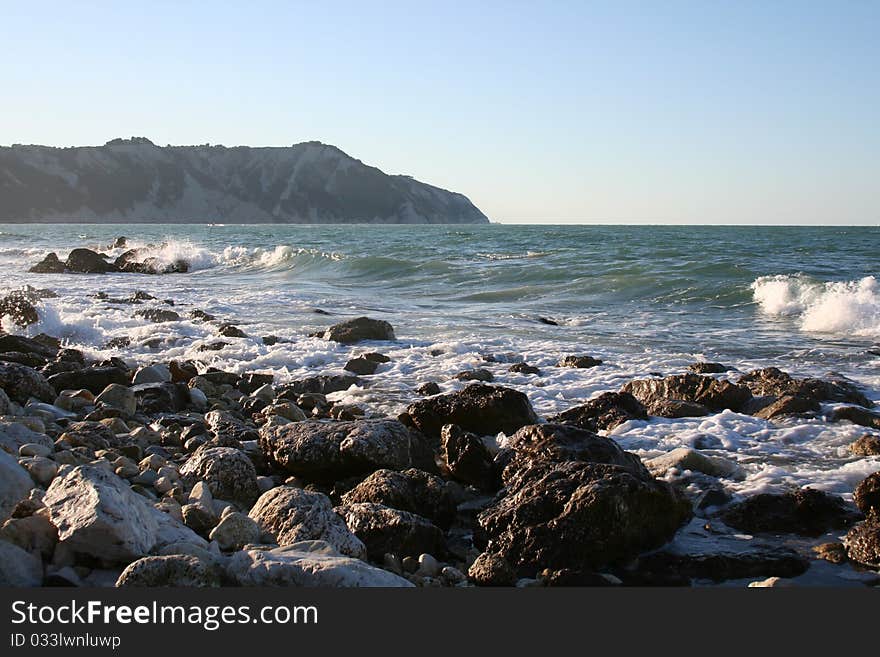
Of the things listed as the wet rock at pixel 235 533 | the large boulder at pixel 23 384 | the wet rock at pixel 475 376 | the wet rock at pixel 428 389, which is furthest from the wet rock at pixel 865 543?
the large boulder at pixel 23 384

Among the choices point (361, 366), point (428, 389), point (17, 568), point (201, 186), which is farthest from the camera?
point (201, 186)

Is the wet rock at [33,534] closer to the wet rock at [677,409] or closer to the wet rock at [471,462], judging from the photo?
the wet rock at [471,462]

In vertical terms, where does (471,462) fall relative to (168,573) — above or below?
below

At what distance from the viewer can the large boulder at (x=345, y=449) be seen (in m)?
5.24

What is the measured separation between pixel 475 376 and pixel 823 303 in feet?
27.2

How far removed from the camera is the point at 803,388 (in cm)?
750

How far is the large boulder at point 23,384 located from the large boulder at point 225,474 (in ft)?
8.24

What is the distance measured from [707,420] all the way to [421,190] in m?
158

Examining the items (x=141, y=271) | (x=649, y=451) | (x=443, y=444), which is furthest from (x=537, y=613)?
(x=141, y=271)

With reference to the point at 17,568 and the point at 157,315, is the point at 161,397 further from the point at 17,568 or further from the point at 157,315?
the point at 157,315

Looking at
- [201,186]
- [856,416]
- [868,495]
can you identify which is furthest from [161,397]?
[201,186]

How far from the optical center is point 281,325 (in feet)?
43.7

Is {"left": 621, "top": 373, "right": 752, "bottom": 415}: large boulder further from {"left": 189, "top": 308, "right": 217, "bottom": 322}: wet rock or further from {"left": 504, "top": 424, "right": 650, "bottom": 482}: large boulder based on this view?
{"left": 189, "top": 308, "right": 217, "bottom": 322}: wet rock

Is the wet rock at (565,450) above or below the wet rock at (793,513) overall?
above
